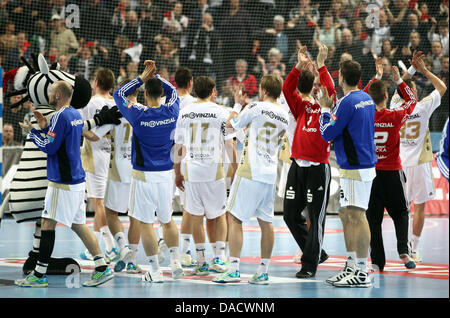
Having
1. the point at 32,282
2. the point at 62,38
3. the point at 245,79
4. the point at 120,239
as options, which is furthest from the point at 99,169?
the point at 62,38

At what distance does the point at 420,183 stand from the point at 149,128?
475 cm

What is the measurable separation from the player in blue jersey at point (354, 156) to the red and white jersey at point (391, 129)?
3.15 ft

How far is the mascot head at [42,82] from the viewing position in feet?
27.3

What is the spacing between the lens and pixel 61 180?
7.58m

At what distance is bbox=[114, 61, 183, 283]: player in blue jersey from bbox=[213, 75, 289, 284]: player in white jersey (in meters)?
0.75

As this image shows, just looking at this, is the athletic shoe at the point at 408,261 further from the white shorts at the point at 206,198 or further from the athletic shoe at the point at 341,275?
the white shorts at the point at 206,198

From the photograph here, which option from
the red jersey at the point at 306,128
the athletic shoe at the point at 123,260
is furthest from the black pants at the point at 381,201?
the athletic shoe at the point at 123,260

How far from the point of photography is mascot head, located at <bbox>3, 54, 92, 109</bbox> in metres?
8.34

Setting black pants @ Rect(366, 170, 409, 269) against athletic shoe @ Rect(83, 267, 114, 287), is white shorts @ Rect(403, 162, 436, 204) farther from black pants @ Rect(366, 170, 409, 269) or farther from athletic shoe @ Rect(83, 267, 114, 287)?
athletic shoe @ Rect(83, 267, 114, 287)

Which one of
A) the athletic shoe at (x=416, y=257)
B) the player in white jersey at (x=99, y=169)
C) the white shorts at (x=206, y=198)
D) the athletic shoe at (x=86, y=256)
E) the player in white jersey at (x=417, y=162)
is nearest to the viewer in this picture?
the white shorts at (x=206, y=198)

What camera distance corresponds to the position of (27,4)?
17484 millimetres

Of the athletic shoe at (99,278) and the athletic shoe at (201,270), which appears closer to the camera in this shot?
the athletic shoe at (99,278)
